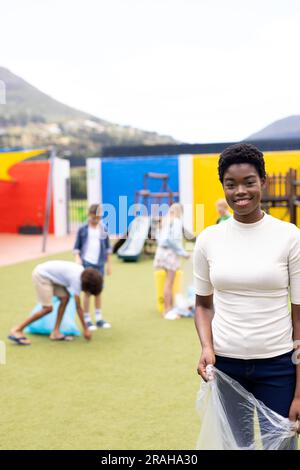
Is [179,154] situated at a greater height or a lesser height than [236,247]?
greater

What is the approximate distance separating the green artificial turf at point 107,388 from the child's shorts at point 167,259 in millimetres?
631

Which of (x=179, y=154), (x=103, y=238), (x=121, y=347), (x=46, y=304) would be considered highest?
(x=179, y=154)

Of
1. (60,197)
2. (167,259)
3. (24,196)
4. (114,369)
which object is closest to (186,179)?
(60,197)

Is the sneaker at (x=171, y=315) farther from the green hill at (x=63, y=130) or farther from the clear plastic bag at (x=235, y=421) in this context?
the green hill at (x=63, y=130)

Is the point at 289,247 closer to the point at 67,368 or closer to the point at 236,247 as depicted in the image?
the point at 236,247

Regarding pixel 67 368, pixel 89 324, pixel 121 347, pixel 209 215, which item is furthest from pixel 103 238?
pixel 209 215

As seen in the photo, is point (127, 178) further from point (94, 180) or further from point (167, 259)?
point (167, 259)

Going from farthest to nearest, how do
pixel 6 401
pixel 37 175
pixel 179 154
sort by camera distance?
pixel 37 175 < pixel 179 154 < pixel 6 401

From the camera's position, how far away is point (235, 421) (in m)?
1.98

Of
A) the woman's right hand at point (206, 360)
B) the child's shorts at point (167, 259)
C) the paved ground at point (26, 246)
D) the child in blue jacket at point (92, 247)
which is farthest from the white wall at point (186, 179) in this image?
the woman's right hand at point (206, 360)

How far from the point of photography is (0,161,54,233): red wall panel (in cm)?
1809

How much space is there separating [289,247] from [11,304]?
610 centimetres

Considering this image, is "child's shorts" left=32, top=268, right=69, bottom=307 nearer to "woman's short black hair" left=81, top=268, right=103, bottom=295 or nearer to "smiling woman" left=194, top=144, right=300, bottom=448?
"woman's short black hair" left=81, top=268, right=103, bottom=295
